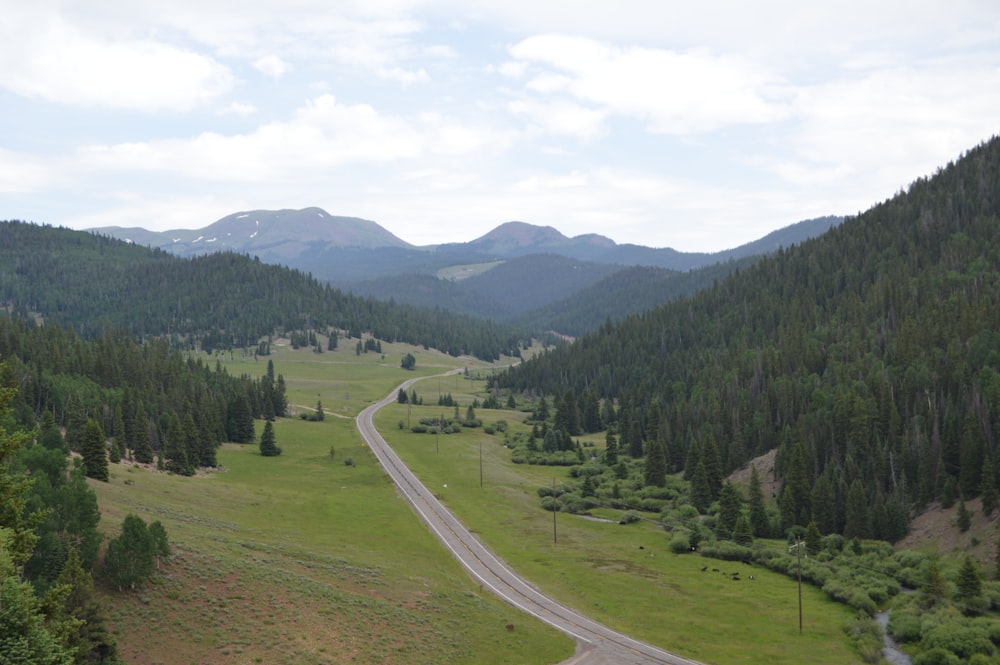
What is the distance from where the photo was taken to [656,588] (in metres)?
99.3

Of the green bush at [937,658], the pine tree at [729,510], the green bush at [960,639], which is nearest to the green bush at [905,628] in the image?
the green bush at [960,639]

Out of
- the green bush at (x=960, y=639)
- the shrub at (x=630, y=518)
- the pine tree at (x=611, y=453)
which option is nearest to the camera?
the green bush at (x=960, y=639)

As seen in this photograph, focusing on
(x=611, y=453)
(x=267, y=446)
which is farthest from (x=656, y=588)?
(x=267, y=446)

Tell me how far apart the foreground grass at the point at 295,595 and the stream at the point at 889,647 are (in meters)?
32.0

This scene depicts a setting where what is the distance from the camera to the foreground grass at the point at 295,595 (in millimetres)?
65625

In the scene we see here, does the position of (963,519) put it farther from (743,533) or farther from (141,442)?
(141,442)

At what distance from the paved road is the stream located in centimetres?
2063

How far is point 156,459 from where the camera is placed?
149125mm

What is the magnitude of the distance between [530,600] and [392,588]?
643 inches

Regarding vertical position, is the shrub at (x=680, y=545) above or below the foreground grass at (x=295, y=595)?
below

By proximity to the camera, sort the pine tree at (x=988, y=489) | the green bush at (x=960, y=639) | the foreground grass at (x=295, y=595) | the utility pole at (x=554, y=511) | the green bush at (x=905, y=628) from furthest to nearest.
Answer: the utility pole at (x=554, y=511) → the pine tree at (x=988, y=489) → the green bush at (x=905, y=628) → the green bush at (x=960, y=639) → the foreground grass at (x=295, y=595)

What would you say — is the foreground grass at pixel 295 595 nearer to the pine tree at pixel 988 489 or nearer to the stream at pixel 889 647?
the stream at pixel 889 647

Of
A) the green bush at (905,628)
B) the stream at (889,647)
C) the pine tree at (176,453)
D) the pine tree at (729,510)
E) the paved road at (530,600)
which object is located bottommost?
the stream at (889,647)

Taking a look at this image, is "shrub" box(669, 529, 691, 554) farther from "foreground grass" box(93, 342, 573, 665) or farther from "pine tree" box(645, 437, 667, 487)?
"pine tree" box(645, 437, 667, 487)
